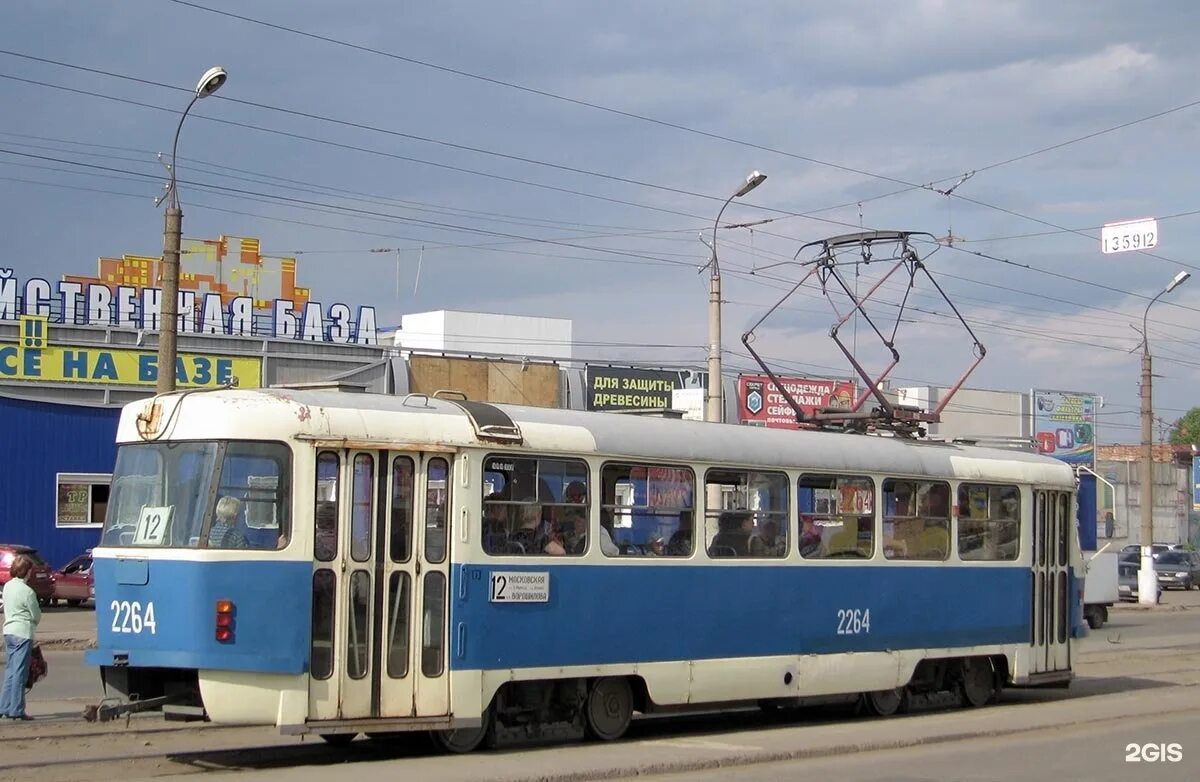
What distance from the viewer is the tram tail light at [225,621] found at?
10.3 metres

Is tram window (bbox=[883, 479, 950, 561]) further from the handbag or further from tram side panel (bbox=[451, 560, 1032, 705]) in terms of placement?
the handbag

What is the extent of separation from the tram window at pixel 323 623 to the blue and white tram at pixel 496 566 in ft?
0.05

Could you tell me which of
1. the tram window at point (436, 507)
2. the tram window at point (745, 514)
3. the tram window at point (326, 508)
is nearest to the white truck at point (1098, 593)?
the tram window at point (745, 514)

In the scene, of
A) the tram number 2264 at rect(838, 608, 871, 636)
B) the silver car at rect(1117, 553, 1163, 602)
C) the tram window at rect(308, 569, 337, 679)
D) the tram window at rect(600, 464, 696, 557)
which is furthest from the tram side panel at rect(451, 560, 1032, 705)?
the silver car at rect(1117, 553, 1163, 602)

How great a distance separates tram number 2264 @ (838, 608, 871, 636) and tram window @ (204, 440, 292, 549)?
19.9 feet

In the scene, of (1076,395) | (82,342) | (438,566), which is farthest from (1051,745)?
(1076,395)

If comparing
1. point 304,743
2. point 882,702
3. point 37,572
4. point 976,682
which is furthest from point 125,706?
point 37,572

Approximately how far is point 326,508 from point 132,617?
5.20 feet

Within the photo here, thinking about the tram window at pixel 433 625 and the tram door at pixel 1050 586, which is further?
the tram door at pixel 1050 586

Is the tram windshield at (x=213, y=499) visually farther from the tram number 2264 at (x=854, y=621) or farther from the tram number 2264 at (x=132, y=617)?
the tram number 2264 at (x=854, y=621)

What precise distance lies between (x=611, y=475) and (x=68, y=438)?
27.3m

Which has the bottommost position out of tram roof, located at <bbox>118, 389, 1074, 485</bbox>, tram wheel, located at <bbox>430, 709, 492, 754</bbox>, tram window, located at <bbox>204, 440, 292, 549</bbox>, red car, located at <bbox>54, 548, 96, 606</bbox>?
red car, located at <bbox>54, 548, 96, 606</bbox>

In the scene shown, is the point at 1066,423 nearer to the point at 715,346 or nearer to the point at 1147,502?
the point at 1147,502

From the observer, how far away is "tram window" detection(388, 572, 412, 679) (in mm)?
10914
